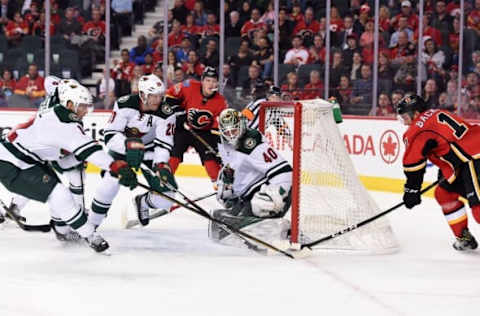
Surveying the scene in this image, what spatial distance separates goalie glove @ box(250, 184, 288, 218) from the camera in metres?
4.87

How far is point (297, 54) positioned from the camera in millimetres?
8719

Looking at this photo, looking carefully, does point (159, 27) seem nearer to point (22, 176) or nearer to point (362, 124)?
point (362, 124)

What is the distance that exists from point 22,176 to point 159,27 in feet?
15.4

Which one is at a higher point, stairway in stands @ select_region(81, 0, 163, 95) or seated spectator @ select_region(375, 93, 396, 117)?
stairway in stands @ select_region(81, 0, 163, 95)

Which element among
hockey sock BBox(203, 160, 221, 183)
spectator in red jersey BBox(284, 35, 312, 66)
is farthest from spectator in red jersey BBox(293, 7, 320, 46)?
hockey sock BBox(203, 160, 221, 183)

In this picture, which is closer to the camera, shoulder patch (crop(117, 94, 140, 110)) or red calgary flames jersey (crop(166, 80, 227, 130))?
shoulder patch (crop(117, 94, 140, 110))

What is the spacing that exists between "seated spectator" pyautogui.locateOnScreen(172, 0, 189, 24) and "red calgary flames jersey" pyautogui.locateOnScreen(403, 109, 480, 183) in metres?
4.88

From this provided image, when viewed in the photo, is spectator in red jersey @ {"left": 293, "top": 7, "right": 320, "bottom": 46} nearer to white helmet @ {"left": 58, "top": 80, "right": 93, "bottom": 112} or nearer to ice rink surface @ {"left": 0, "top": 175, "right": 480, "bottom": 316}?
ice rink surface @ {"left": 0, "top": 175, "right": 480, "bottom": 316}

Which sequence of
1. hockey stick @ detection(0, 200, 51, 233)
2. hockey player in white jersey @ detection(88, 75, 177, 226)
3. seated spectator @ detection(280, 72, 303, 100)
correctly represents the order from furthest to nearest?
seated spectator @ detection(280, 72, 303, 100), hockey stick @ detection(0, 200, 51, 233), hockey player in white jersey @ detection(88, 75, 177, 226)

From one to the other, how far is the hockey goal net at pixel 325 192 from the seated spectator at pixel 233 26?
382 cm

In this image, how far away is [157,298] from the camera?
3725mm

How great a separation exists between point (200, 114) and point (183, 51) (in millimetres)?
2821

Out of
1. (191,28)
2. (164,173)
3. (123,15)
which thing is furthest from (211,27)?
(164,173)

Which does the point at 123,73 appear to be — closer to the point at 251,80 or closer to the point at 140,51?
the point at 140,51
